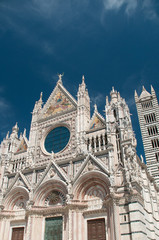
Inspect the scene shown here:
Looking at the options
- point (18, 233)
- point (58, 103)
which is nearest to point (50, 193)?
point (18, 233)

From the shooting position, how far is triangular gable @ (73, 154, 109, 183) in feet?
56.4

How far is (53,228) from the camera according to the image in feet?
57.3

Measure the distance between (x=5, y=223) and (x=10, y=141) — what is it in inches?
342

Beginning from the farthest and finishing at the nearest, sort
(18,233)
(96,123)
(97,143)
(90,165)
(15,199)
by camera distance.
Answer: (96,123) → (15,199) → (97,143) → (18,233) → (90,165)

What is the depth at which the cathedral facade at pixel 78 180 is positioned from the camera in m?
15.3

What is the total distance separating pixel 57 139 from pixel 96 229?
30.9 feet

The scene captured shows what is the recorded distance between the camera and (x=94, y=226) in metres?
16.1

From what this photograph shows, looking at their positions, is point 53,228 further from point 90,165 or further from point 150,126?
point 150,126

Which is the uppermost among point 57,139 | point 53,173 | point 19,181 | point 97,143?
point 57,139

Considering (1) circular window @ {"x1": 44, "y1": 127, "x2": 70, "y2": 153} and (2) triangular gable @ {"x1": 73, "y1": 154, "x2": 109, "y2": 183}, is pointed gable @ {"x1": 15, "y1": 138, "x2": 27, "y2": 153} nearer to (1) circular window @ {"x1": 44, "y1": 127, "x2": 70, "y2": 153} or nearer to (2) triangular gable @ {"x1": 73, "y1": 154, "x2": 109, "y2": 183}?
(1) circular window @ {"x1": 44, "y1": 127, "x2": 70, "y2": 153}

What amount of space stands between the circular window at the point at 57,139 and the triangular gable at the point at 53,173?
2521mm

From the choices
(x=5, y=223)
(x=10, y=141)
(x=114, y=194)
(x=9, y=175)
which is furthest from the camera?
(x=10, y=141)

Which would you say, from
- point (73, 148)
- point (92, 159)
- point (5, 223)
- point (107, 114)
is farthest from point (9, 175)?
point (107, 114)

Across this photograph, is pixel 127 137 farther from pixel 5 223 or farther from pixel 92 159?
pixel 5 223
